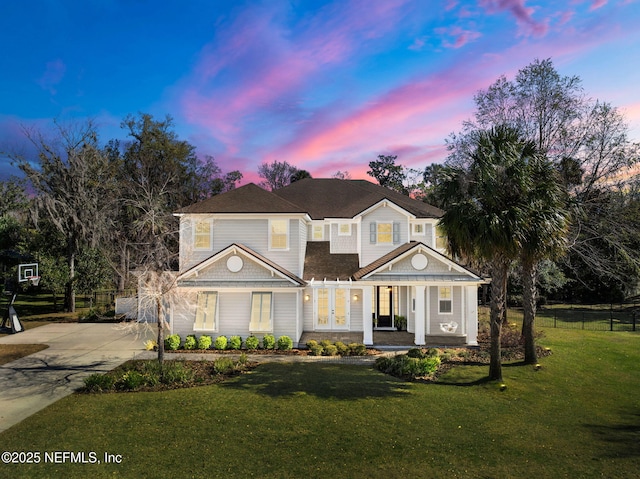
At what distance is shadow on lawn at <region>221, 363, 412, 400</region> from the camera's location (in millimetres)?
12156

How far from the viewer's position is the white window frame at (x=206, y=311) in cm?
1919

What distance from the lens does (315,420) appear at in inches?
397

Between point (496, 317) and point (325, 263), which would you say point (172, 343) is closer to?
point (325, 263)

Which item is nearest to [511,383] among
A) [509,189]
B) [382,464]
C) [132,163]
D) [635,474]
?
[635,474]

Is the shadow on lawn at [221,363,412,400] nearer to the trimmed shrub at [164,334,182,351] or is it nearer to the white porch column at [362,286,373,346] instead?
the white porch column at [362,286,373,346]

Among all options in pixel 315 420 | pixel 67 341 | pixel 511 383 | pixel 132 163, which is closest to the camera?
pixel 315 420

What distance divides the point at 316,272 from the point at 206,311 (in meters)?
6.32

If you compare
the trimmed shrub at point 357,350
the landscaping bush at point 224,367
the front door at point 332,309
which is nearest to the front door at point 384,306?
the front door at point 332,309

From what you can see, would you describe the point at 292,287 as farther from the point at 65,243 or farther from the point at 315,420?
the point at 65,243

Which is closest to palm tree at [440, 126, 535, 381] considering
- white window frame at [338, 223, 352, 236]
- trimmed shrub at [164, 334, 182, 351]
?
white window frame at [338, 223, 352, 236]

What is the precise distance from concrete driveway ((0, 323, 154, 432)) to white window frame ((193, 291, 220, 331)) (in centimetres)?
280

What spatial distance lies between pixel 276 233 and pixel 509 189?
38.7 ft

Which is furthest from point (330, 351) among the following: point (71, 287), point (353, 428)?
point (71, 287)

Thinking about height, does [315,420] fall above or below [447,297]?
below
